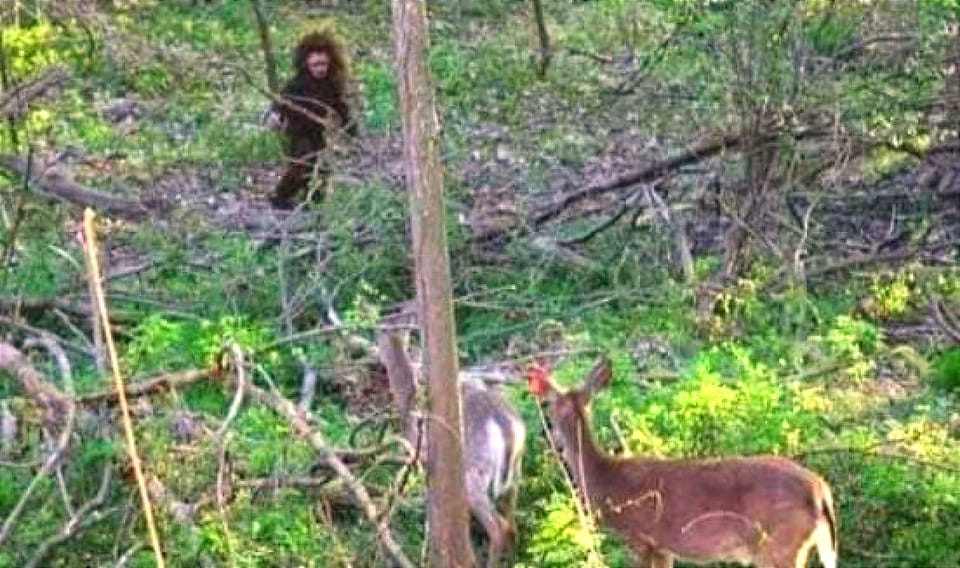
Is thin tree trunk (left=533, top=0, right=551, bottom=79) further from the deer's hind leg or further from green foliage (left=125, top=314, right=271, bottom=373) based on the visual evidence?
the deer's hind leg

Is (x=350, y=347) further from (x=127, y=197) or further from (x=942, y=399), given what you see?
(x=127, y=197)

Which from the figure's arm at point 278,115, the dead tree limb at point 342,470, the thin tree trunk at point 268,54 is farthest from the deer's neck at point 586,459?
the thin tree trunk at point 268,54

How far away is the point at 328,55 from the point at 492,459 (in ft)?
21.2

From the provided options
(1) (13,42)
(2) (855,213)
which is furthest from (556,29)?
(2) (855,213)

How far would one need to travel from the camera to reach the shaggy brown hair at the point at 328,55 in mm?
13445

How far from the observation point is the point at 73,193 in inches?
456

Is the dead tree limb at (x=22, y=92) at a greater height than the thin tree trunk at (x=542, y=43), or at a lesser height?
greater

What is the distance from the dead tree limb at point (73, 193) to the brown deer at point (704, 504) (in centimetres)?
490

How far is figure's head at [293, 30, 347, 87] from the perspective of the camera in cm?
1344

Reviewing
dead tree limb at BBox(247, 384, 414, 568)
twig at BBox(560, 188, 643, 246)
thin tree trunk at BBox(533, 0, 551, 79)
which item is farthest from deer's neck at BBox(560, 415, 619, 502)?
thin tree trunk at BBox(533, 0, 551, 79)

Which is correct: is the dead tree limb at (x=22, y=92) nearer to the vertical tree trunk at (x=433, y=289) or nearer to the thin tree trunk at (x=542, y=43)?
the vertical tree trunk at (x=433, y=289)

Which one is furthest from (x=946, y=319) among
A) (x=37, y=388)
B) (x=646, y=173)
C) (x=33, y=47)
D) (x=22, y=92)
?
(x=33, y=47)

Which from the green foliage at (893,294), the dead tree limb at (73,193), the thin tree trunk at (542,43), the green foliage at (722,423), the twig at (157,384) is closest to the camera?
the twig at (157,384)

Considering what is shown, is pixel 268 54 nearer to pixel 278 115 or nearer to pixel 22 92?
pixel 278 115
